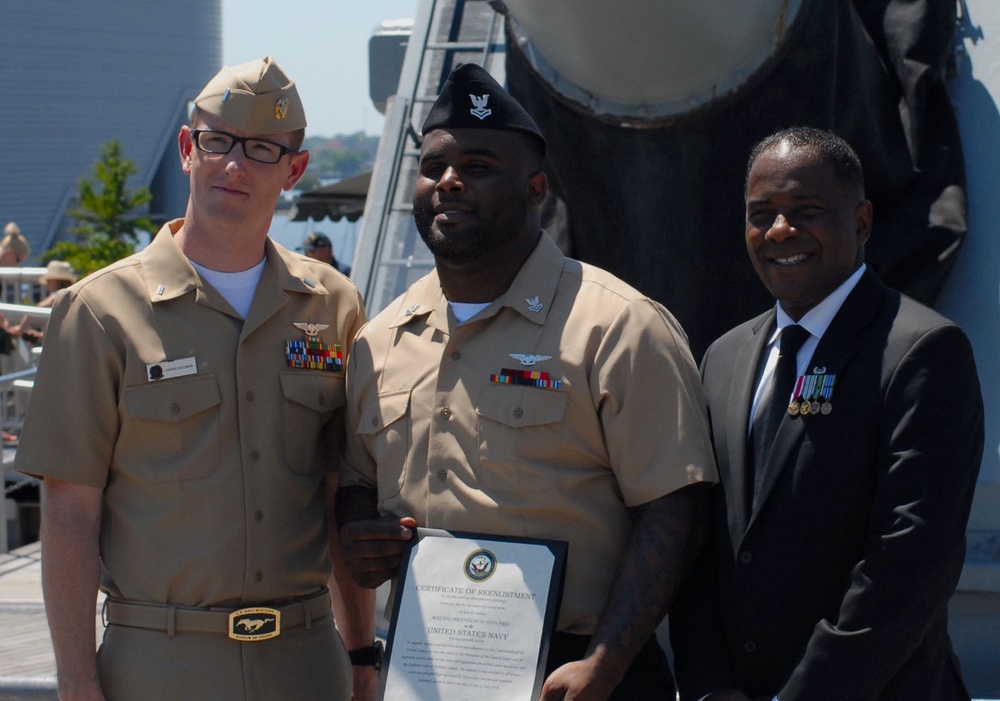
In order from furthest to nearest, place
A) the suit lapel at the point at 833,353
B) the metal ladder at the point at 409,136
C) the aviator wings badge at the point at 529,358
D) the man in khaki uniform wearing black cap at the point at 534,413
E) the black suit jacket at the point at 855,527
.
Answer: the metal ladder at the point at 409,136 < the aviator wings badge at the point at 529,358 < the man in khaki uniform wearing black cap at the point at 534,413 < the suit lapel at the point at 833,353 < the black suit jacket at the point at 855,527

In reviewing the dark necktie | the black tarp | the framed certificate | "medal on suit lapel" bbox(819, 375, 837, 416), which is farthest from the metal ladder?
"medal on suit lapel" bbox(819, 375, 837, 416)

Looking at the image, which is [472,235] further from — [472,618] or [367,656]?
[367,656]

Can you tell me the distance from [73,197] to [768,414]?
112ft

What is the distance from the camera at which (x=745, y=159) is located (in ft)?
10.9

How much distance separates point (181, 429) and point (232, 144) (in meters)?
0.59

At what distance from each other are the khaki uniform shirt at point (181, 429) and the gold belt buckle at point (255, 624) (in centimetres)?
3

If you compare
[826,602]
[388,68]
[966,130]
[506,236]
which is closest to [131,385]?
[506,236]

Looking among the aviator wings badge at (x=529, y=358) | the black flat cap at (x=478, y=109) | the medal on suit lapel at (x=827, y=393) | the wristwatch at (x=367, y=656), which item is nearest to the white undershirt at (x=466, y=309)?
the aviator wings badge at (x=529, y=358)

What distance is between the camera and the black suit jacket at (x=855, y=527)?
2.26 m

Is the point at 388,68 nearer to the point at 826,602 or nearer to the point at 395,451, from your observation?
the point at 395,451

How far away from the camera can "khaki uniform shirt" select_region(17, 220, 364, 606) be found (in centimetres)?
281

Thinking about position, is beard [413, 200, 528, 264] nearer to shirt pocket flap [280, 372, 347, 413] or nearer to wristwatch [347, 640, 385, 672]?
shirt pocket flap [280, 372, 347, 413]

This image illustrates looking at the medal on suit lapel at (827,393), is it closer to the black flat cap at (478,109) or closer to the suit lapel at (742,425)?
the suit lapel at (742,425)

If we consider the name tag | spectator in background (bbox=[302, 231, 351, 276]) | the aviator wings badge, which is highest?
the aviator wings badge
